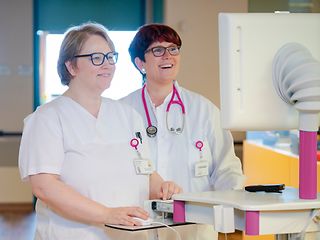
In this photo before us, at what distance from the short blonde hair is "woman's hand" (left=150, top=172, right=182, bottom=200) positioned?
1.57ft

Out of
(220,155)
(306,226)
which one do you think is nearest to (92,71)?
(220,155)

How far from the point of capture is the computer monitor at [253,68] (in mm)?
1864

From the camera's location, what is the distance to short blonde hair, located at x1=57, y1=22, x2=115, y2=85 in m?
2.50

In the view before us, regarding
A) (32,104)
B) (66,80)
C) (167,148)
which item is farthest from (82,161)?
(32,104)

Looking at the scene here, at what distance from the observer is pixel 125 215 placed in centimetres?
214

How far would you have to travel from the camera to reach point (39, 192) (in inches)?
89.9

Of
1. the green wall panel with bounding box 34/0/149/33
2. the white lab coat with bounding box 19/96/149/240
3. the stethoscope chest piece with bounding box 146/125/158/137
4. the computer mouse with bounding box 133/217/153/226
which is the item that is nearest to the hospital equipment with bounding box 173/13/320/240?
the computer mouse with bounding box 133/217/153/226

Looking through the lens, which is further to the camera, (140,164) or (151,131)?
(151,131)

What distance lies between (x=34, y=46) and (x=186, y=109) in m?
5.68

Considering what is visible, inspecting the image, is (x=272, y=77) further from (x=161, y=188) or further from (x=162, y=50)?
(x=162, y=50)

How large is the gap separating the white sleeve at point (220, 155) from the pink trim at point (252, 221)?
3.41ft

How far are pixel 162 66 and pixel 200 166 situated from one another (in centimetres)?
46

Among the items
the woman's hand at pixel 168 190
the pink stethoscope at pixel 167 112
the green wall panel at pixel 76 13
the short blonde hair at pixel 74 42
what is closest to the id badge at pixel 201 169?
the pink stethoscope at pixel 167 112

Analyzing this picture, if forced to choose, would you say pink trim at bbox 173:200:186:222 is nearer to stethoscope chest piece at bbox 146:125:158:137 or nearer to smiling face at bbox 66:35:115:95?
smiling face at bbox 66:35:115:95
